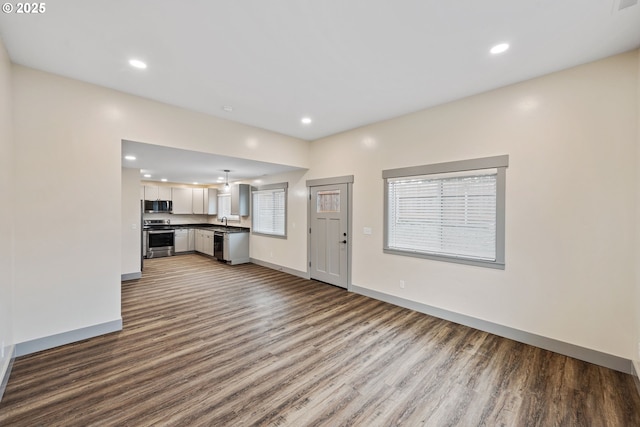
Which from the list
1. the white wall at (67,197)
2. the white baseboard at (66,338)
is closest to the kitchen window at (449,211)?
the white wall at (67,197)

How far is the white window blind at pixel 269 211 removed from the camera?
6602 mm

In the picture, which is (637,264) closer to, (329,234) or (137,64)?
(329,234)

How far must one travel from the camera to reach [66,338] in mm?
2922

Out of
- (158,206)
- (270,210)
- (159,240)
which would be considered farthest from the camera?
→ (158,206)

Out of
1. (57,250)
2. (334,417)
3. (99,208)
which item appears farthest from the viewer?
(99,208)

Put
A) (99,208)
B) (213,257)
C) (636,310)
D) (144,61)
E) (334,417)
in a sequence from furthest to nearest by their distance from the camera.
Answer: (213,257) < (99,208) < (144,61) < (636,310) < (334,417)

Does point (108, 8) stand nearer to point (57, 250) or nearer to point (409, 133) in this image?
point (57, 250)

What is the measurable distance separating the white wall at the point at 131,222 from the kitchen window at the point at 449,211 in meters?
5.22

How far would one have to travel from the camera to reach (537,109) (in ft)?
9.75

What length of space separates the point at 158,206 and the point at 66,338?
6498mm

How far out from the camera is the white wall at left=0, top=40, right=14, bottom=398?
2.24 meters

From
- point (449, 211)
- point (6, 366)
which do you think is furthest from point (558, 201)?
point (6, 366)

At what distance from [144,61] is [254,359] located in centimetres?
324

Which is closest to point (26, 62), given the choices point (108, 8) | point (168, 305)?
point (108, 8)
